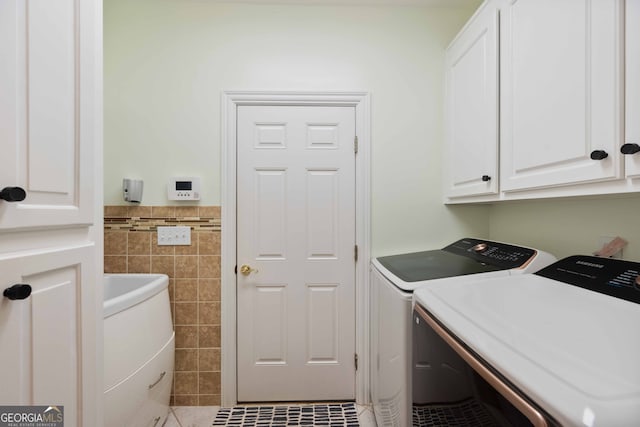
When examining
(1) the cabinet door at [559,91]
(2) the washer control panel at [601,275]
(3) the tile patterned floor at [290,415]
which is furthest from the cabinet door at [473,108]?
(3) the tile patterned floor at [290,415]

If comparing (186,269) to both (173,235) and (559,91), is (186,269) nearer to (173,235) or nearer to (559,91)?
(173,235)

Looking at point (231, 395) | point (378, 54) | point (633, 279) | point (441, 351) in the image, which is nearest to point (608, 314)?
point (633, 279)

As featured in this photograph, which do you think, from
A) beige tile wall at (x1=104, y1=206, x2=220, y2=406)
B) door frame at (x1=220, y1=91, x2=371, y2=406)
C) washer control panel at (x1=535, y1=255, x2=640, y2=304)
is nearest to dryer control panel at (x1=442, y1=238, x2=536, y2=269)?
washer control panel at (x1=535, y1=255, x2=640, y2=304)

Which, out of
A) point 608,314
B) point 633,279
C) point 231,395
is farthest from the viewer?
point 231,395

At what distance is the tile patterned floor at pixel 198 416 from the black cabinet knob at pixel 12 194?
1640 millimetres

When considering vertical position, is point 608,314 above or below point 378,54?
below

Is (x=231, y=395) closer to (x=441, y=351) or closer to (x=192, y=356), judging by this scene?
(x=192, y=356)

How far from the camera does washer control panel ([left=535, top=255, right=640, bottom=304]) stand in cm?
87

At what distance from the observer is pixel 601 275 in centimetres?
97

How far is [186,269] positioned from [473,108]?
1.88 meters

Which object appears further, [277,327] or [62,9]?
[277,327]

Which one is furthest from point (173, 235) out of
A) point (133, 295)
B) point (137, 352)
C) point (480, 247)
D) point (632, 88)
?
point (632, 88)

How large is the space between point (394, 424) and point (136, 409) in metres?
1.14

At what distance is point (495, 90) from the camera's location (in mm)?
1316
